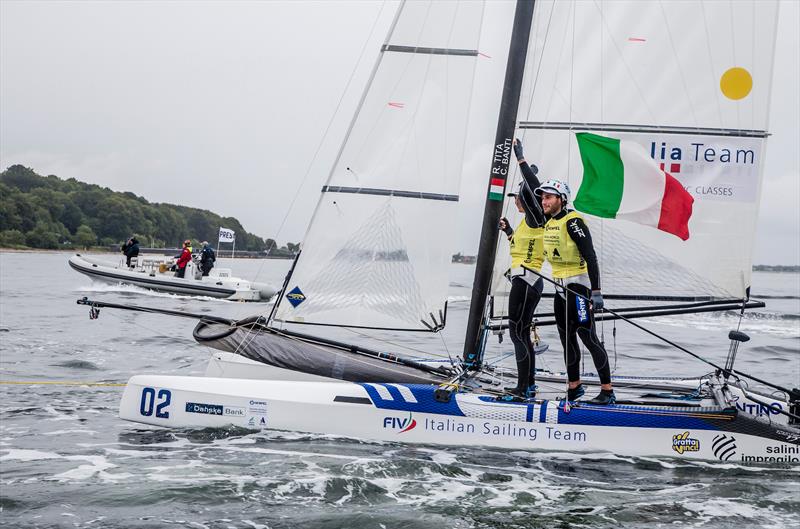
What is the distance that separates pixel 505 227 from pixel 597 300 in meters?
1.31

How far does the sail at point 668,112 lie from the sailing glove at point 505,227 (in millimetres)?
420

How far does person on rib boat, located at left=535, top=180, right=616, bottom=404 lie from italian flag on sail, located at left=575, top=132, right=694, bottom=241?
0.93 meters

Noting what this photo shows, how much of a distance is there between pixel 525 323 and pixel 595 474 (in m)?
1.43

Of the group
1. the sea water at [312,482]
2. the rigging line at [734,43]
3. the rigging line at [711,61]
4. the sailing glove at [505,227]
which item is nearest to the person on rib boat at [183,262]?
the sea water at [312,482]

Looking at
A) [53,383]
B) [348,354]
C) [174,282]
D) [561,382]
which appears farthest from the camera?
[174,282]

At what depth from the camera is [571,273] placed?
20.7 feet

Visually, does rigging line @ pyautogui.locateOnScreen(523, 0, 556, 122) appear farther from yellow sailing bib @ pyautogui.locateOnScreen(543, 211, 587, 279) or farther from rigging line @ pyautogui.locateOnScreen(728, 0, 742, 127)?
rigging line @ pyautogui.locateOnScreen(728, 0, 742, 127)

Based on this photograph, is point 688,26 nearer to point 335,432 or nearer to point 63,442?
point 335,432

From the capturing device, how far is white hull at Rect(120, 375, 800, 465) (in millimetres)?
6211

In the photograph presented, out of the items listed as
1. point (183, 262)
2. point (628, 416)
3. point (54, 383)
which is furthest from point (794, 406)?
point (183, 262)

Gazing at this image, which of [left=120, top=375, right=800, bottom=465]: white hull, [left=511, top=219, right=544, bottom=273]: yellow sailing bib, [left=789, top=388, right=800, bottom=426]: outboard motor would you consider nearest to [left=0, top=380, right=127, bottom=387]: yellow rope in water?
[left=120, top=375, right=800, bottom=465]: white hull

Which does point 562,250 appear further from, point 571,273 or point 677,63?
point 677,63

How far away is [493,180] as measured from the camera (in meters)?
6.94

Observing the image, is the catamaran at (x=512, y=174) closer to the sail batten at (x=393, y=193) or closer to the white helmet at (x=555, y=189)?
the sail batten at (x=393, y=193)
